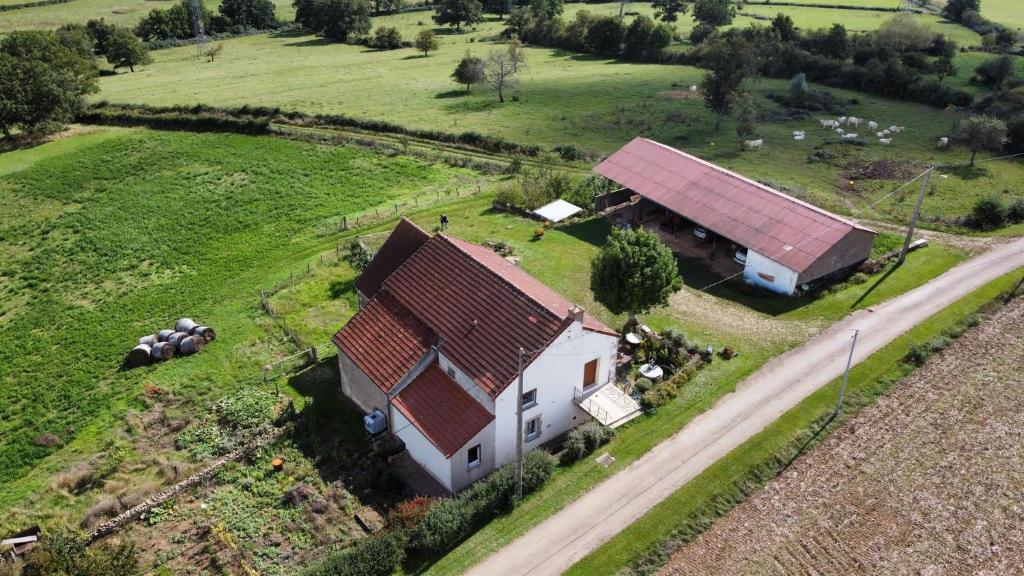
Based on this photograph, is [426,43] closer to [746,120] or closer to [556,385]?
[746,120]

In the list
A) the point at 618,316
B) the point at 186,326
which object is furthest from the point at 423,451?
the point at 186,326

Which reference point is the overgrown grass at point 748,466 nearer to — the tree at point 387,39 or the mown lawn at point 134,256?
the mown lawn at point 134,256

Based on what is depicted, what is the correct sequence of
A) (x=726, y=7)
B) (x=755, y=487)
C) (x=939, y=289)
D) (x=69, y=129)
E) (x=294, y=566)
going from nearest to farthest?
(x=294, y=566) → (x=755, y=487) → (x=939, y=289) → (x=69, y=129) → (x=726, y=7)

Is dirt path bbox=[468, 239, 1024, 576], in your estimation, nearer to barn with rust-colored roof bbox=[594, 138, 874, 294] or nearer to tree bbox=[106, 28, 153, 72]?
barn with rust-colored roof bbox=[594, 138, 874, 294]

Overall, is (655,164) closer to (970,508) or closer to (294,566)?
(970,508)

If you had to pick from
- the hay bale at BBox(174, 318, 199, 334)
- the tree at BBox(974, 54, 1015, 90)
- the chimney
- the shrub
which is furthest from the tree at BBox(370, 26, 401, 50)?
the chimney

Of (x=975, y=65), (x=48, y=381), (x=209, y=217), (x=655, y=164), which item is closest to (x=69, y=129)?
(x=209, y=217)

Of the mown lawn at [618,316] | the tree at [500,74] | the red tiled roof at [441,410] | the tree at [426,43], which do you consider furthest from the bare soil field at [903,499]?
the tree at [426,43]

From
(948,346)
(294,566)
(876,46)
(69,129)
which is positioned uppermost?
(876,46)
